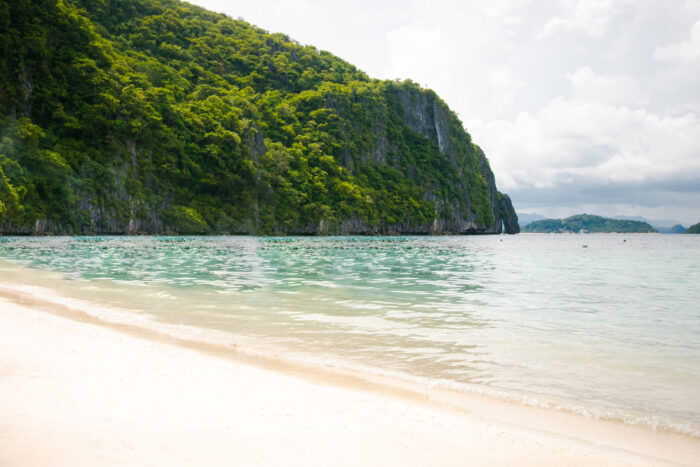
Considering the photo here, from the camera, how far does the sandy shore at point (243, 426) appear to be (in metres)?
3.81

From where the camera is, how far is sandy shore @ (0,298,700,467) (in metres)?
3.81

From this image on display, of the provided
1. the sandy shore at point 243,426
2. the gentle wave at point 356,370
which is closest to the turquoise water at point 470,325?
the gentle wave at point 356,370

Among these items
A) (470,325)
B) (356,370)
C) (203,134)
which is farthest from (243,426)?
(203,134)

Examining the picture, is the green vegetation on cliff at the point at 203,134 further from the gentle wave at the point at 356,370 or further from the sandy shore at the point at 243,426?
the sandy shore at the point at 243,426

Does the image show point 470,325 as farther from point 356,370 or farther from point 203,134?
point 203,134

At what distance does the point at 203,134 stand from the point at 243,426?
323 feet

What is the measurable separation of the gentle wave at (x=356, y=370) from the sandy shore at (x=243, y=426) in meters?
0.39

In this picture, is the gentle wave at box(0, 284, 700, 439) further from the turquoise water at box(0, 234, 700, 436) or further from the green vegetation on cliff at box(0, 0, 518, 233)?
the green vegetation on cliff at box(0, 0, 518, 233)

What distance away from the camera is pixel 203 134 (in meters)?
96.6

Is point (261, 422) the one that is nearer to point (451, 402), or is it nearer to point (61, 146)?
point (451, 402)

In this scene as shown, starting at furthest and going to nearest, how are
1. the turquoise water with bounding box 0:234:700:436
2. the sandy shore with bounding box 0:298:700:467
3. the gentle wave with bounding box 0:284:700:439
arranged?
the turquoise water with bounding box 0:234:700:436 → the gentle wave with bounding box 0:284:700:439 → the sandy shore with bounding box 0:298:700:467

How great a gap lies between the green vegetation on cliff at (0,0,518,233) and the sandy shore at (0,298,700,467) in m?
60.0

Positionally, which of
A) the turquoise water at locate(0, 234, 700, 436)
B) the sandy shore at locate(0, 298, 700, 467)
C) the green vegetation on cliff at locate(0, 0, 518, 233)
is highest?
the green vegetation on cliff at locate(0, 0, 518, 233)

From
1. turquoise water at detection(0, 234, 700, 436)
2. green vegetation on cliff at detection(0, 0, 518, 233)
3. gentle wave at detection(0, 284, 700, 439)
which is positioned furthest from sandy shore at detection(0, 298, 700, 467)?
green vegetation on cliff at detection(0, 0, 518, 233)
